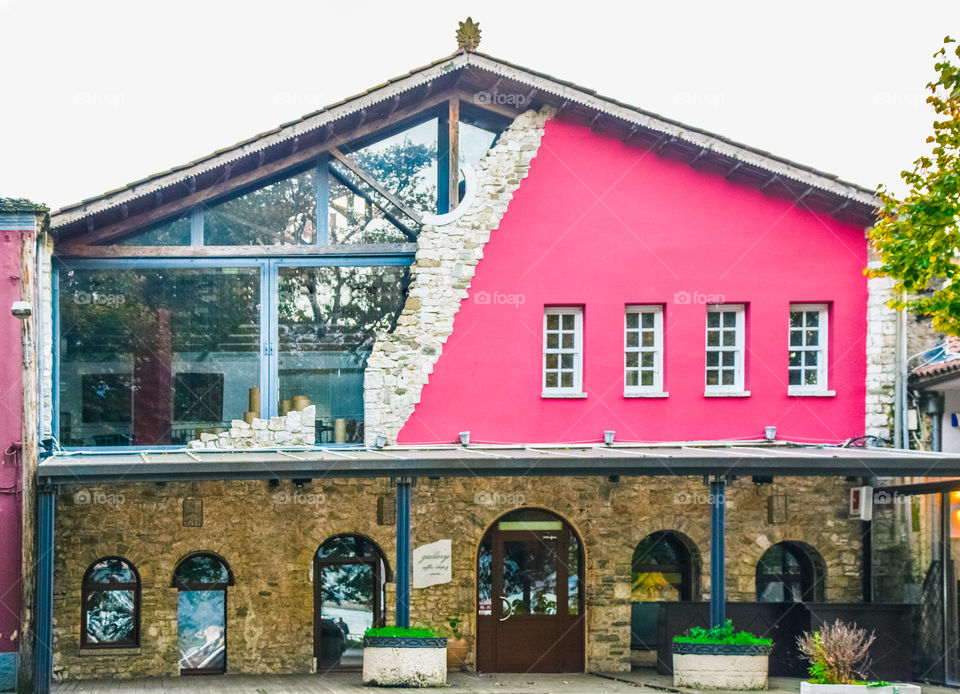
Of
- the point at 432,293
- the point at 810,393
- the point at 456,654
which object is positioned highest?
the point at 432,293

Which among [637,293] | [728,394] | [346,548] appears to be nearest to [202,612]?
[346,548]

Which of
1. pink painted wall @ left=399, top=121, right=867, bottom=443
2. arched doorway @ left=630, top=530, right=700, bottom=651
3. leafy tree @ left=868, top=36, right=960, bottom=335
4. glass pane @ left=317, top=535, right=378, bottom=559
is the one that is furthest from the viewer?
arched doorway @ left=630, top=530, right=700, bottom=651

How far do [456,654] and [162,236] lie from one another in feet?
23.8

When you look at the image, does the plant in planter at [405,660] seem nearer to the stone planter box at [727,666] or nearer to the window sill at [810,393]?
the stone planter box at [727,666]

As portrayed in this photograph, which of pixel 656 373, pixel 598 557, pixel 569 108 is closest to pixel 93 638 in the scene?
pixel 598 557

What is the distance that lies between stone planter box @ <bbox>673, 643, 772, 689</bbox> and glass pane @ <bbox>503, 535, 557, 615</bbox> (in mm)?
2877

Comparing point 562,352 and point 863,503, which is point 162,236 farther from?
point 863,503

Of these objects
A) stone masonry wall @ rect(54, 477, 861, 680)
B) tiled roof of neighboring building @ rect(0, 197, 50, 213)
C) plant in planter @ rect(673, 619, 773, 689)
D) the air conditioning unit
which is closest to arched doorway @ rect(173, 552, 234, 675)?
stone masonry wall @ rect(54, 477, 861, 680)

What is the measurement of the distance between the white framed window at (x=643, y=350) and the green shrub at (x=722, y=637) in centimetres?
369

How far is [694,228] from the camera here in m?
18.6

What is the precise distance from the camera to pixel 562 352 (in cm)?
1842

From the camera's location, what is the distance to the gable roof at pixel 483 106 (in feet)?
56.2

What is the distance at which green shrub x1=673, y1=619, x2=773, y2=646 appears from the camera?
53.5ft

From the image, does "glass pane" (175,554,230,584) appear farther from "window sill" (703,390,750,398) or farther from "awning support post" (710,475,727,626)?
"window sill" (703,390,750,398)
